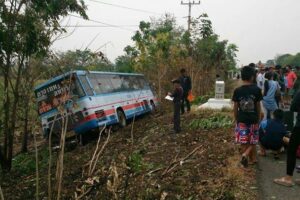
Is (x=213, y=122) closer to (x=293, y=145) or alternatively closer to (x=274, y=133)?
(x=274, y=133)

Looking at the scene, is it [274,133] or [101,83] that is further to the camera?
[101,83]

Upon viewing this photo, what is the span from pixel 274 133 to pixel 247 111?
1045mm

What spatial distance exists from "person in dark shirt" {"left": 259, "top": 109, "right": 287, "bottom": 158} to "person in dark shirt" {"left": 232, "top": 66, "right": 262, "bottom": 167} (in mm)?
719

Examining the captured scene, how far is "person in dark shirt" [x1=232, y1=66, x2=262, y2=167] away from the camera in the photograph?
6.90 metres

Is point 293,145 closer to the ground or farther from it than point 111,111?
farther from it

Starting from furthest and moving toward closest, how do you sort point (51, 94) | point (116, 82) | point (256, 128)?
1. point (116, 82)
2. point (51, 94)
3. point (256, 128)

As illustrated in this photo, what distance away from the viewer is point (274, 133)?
764 centimetres

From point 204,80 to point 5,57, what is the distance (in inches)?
665

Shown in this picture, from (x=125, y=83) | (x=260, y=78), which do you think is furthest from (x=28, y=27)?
(x=125, y=83)

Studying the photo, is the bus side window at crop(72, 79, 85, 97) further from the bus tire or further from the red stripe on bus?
the bus tire

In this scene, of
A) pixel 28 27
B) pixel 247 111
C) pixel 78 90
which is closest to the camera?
pixel 247 111

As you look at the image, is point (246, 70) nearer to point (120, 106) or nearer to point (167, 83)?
point (120, 106)

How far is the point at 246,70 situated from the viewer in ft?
22.6

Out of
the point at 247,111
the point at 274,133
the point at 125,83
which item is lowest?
the point at 274,133
